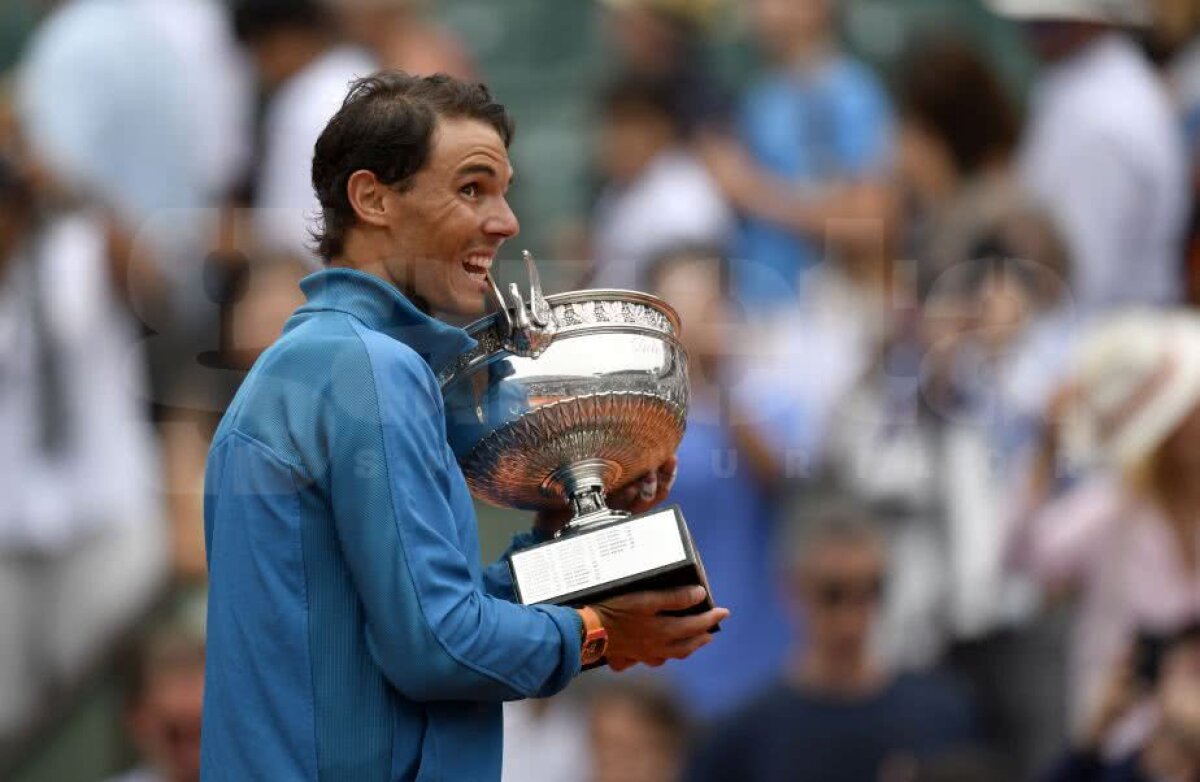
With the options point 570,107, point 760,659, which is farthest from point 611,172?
point 760,659

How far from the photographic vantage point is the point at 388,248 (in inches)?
100

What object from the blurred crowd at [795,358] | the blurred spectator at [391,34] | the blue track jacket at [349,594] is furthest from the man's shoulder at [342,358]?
the blurred spectator at [391,34]

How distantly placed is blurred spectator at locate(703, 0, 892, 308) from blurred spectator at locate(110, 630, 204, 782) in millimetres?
1653

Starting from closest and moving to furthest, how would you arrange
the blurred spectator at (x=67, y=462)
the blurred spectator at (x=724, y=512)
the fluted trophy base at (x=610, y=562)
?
the fluted trophy base at (x=610, y=562) < the blurred spectator at (x=724, y=512) < the blurred spectator at (x=67, y=462)

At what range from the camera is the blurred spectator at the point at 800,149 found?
18.4 feet

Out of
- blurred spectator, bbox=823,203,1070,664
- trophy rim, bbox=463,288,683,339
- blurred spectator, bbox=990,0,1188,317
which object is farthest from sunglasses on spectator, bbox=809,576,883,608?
trophy rim, bbox=463,288,683,339

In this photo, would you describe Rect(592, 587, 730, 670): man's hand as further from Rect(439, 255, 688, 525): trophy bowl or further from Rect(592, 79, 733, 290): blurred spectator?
Rect(592, 79, 733, 290): blurred spectator

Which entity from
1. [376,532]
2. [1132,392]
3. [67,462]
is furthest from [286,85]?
[376,532]

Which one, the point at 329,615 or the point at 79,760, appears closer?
the point at 329,615

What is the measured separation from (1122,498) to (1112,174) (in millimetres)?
862

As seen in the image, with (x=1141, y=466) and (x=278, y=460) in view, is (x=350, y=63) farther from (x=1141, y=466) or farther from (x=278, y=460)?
(x=278, y=460)

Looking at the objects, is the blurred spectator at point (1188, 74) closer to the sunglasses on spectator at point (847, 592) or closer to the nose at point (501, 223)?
the sunglasses on spectator at point (847, 592)

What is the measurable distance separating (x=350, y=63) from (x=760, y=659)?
1.63 m

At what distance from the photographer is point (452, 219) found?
253 centimetres
